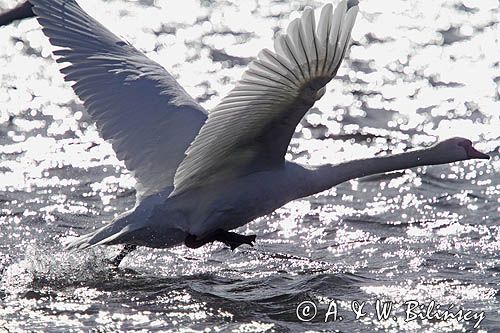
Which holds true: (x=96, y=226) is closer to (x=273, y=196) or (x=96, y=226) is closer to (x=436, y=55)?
(x=273, y=196)

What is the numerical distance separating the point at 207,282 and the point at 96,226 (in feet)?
6.19

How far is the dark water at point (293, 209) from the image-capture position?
355 inches

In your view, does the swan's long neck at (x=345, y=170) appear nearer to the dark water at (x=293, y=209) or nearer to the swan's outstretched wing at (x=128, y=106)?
the dark water at (x=293, y=209)

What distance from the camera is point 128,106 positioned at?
31.9 feet

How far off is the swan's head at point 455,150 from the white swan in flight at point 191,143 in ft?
0.04

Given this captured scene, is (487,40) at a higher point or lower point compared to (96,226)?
higher

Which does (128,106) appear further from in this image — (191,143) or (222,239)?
(191,143)

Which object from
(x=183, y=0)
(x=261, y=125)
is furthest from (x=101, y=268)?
(x=183, y=0)

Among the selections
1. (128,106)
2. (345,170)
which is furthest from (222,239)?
(128,106)

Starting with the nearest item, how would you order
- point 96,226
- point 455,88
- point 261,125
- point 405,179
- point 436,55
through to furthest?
point 261,125
point 96,226
point 405,179
point 455,88
point 436,55

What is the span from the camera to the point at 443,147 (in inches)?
376

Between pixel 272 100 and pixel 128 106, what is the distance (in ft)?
7.58
